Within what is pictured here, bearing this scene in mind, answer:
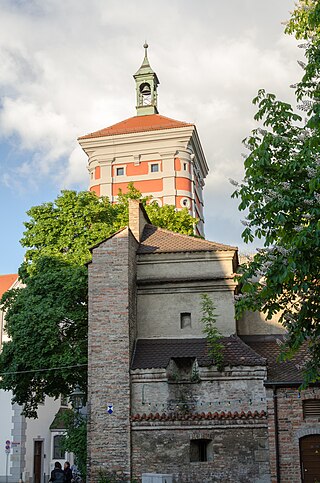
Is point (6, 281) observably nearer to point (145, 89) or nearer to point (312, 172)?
point (145, 89)

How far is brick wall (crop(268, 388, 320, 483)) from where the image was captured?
1942cm

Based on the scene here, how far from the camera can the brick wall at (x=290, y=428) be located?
19.4m

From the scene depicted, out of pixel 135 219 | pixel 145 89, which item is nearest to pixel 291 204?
pixel 135 219

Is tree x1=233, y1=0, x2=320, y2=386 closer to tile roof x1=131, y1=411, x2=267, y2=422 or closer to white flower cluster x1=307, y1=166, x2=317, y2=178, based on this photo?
white flower cluster x1=307, y1=166, x2=317, y2=178

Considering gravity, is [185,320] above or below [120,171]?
below

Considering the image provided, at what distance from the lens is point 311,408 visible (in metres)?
19.9

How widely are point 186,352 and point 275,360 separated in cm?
315

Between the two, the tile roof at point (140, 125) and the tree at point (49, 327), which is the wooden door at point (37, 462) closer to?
the tree at point (49, 327)

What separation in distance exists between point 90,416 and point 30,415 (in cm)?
800

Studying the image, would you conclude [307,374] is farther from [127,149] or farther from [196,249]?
[127,149]

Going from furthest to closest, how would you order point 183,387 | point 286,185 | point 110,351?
1. point 110,351
2. point 183,387
3. point 286,185

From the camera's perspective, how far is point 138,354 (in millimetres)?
21766

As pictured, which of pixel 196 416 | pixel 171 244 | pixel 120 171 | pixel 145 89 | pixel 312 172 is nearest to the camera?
pixel 312 172

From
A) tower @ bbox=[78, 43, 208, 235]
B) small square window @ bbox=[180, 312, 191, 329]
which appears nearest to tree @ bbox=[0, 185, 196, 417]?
small square window @ bbox=[180, 312, 191, 329]
